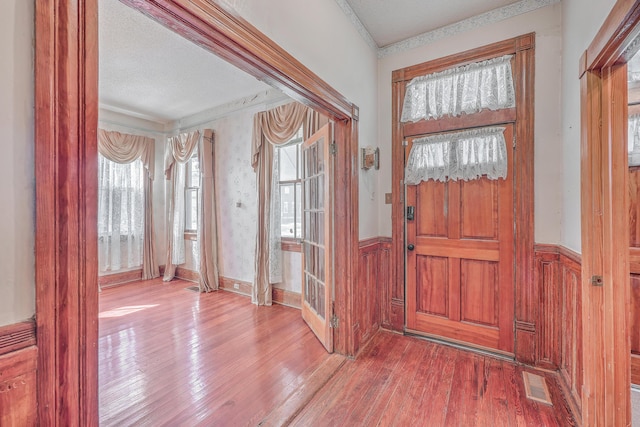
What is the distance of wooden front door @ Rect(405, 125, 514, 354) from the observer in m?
2.37

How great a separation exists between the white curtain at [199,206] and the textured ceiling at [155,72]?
0.54 meters

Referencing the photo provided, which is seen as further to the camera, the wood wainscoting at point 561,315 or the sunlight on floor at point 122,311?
the sunlight on floor at point 122,311

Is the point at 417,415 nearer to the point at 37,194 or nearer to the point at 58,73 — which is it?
the point at 37,194

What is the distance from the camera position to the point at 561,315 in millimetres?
2102

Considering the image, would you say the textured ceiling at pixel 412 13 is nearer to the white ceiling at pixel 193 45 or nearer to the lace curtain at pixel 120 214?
the white ceiling at pixel 193 45

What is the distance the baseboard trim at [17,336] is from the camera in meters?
0.68

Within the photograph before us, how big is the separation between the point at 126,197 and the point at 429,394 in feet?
16.9

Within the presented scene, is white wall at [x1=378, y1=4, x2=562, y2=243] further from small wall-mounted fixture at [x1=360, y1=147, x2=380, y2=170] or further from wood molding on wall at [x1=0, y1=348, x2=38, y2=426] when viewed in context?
wood molding on wall at [x1=0, y1=348, x2=38, y2=426]

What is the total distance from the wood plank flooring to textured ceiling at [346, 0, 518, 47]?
2.91 meters

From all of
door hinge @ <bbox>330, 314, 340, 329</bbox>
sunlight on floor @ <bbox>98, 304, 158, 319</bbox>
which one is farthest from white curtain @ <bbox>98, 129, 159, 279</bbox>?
door hinge @ <bbox>330, 314, 340, 329</bbox>

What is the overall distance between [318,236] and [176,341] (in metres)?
1.69

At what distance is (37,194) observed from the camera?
28.7 inches

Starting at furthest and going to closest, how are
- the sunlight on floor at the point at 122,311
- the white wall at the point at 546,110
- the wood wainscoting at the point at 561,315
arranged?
the sunlight on floor at the point at 122,311
the white wall at the point at 546,110
the wood wainscoting at the point at 561,315

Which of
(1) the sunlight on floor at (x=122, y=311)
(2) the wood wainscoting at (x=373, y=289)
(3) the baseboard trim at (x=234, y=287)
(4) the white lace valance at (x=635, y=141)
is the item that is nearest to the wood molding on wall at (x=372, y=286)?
(2) the wood wainscoting at (x=373, y=289)
